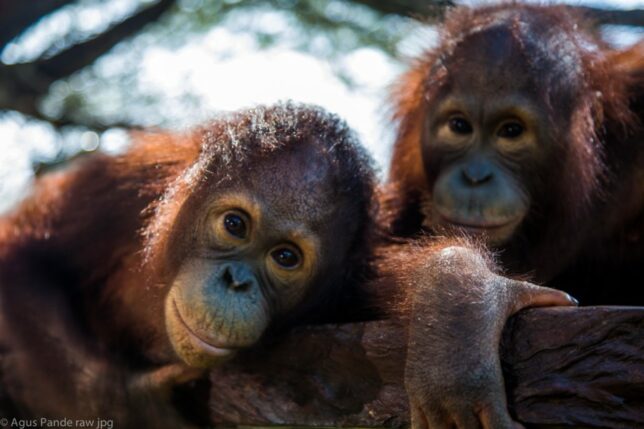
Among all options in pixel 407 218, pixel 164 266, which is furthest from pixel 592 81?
pixel 164 266

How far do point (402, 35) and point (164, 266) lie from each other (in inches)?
108

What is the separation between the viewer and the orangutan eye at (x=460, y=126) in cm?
419

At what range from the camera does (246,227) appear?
3.69 metres

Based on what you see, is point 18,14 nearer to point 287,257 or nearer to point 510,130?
point 287,257

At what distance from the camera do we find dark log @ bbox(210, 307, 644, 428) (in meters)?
2.58

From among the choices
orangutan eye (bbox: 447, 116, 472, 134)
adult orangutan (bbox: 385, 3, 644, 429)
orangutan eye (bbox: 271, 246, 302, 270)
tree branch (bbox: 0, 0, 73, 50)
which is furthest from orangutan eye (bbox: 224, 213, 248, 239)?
tree branch (bbox: 0, 0, 73, 50)

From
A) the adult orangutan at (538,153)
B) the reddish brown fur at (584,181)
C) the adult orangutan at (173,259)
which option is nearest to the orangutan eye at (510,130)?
the adult orangutan at (538,153)

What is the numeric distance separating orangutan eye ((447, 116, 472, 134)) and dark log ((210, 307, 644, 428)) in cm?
125

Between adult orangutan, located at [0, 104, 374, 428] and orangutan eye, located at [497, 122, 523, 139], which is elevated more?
orangutan eye, located at [497, 122, 523, 139]

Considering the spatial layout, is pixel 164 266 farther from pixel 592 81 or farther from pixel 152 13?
pixel 152 13

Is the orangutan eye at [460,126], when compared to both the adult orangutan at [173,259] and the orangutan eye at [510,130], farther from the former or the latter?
the adult orangutan at [173,259]

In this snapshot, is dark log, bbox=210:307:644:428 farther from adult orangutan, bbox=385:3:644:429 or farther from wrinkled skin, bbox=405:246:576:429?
adult orangutan, bbox=385:3:644:429

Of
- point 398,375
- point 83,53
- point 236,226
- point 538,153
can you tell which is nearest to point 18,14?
point 83,53

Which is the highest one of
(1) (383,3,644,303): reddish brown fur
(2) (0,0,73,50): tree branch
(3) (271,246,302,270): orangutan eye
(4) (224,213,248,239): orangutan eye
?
(1) (383,3,644,303): reddish brown fur
